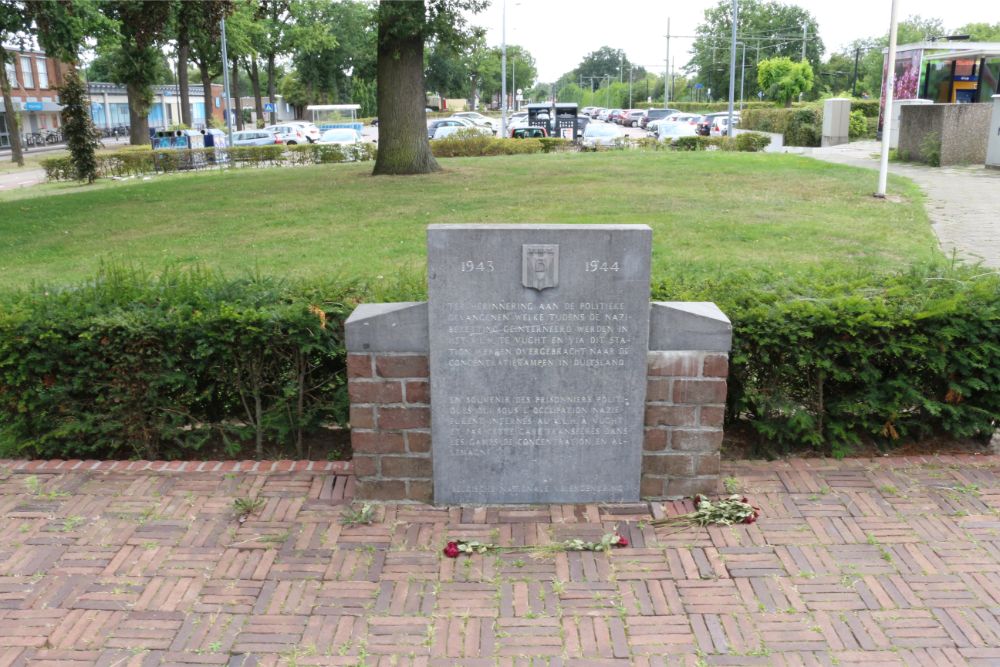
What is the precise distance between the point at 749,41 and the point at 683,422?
323 ft

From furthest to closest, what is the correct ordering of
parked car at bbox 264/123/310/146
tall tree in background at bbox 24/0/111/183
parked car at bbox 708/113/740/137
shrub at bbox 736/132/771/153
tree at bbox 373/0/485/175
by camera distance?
parked car at bbox 264/123/310/146
parked car at bbox 708/113/740/137
shrub at bbox 736/132/771/153
tall tree in background at bbox 24/0/111/183
tree at bbox 373/0/485/175

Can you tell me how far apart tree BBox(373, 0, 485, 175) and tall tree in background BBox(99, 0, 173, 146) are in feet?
83.5

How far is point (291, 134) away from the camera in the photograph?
43.1 meters

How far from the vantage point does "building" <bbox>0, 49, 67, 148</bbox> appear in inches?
2314

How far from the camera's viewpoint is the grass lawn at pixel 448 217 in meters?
10.4

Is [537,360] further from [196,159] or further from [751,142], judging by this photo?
[196,159]

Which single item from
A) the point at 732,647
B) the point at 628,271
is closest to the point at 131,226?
the point at 628,271

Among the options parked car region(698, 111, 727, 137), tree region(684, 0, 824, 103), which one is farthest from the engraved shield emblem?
tree region(684, 0, 824, 103)

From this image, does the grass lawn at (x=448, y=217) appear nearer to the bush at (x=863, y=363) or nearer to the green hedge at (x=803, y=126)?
the bush at (x=863, y=363)

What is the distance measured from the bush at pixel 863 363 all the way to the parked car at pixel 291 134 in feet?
132

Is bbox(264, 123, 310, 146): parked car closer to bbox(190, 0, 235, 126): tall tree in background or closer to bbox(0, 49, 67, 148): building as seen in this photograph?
bbox(190, 0, 235, 126): tall tree in background

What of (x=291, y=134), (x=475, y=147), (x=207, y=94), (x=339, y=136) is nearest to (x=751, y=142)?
(x=475, y=147)

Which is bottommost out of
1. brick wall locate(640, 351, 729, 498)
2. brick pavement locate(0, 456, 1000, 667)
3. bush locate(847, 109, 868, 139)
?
brick pavement locate(0, 456, 1000, 667)

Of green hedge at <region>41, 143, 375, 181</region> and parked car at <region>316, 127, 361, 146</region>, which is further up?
parked car at <region>316, 127, 361, 146</region>
